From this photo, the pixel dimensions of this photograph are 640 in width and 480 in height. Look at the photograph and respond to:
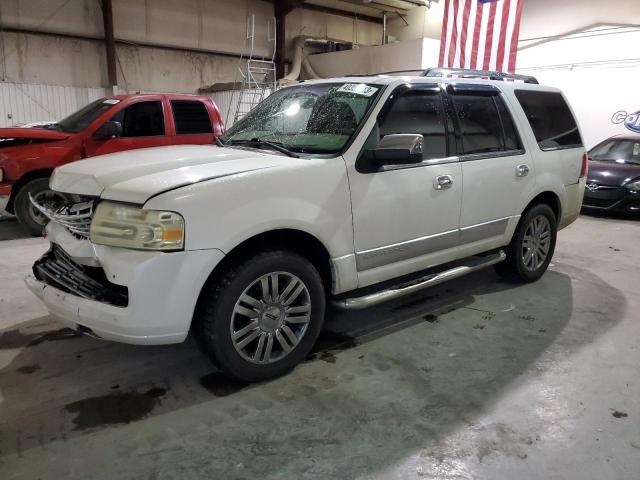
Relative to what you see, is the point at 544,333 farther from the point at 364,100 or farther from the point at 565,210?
the point at 364,100

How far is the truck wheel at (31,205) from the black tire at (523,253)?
5.53 meters

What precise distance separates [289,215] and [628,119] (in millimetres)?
11235

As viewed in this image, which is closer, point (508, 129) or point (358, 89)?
point (358, 89)

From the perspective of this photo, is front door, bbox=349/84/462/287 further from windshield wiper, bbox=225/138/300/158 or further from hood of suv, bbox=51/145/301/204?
hood of suv, bbox=51/145/301/204

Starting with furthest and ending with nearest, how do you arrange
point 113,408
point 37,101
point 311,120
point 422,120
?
point 37,101, point 422,120, point 311,120, point 113,408

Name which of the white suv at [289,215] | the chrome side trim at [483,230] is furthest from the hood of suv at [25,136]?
the chrome side trim at [483,230]

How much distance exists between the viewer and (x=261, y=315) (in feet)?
9.23

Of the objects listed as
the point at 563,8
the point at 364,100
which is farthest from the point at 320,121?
the point at 563,8

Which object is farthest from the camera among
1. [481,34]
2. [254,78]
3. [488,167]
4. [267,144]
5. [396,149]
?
[254,78]

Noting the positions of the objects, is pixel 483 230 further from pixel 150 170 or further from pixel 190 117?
pixel 190 117

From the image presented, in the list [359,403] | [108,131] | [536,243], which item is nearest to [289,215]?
[359,403]

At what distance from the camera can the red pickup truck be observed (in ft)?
20.4

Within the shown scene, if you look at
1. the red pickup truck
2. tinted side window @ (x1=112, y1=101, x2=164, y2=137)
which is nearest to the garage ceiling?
the red pickup truck

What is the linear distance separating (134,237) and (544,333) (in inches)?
115
